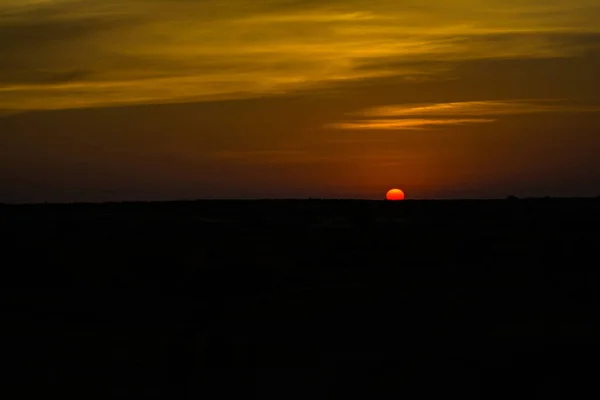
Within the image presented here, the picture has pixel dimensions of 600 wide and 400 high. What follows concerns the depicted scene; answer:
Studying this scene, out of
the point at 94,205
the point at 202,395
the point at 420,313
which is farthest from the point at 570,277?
the point at 94,205

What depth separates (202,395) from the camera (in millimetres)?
14414

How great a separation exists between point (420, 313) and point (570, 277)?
9509 millimetres

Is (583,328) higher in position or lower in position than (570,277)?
lower

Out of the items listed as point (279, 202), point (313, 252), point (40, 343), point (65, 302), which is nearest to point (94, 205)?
point (279, 202)

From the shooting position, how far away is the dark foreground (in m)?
14.9

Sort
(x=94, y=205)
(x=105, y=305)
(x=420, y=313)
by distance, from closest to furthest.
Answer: (x=420, y=313)
(x=105, y=305)
(x=94, y=205)

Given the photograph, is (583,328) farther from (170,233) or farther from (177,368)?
(170,233)

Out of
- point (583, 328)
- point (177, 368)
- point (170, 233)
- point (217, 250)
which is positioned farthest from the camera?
point (170, 233)

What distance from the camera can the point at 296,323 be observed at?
18.7 m

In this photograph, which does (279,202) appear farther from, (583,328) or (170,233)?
(583,328)

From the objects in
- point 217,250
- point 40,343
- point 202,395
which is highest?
point 217,250

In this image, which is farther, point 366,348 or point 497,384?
point 366,348

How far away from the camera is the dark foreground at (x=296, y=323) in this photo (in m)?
14.9

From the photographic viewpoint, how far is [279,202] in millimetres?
110188
